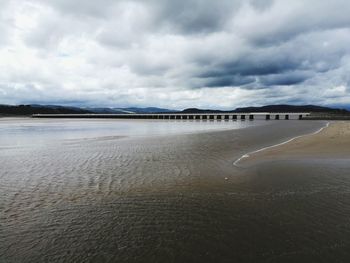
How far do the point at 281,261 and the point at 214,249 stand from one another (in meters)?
1.25

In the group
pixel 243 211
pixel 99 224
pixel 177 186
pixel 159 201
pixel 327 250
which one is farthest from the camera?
pixel 177 186

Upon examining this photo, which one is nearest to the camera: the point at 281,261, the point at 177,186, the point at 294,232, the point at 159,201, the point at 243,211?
the point at 281,261

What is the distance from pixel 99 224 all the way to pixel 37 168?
8403mm

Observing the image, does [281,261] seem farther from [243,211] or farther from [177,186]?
[177,186]

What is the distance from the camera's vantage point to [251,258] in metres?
5.23

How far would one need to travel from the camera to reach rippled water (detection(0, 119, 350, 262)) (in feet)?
18.2

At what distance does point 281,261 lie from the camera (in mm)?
5125

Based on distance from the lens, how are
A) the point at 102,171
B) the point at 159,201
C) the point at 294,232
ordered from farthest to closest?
the point at 102,171, the point at 159,201, the point at 294,232

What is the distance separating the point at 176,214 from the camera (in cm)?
749

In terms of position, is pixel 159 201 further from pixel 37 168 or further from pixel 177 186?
pixel 37 168

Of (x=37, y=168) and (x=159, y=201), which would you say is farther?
(x=37, y=168)

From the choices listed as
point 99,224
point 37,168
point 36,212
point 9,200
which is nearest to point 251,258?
point 99,224

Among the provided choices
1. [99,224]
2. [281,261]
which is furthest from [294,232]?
[99,224]

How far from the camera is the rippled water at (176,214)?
5.55 m
